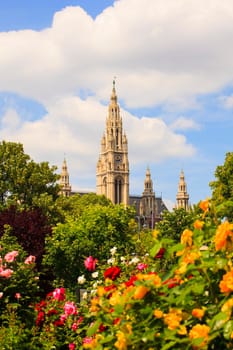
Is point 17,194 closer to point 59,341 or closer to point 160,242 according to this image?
point 59,341

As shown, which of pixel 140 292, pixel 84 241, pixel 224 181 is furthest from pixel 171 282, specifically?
pixel 224 181

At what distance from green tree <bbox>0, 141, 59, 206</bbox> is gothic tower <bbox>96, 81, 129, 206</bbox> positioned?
342ft

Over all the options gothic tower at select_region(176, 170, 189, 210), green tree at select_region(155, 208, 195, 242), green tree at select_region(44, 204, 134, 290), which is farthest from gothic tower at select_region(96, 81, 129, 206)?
green tree at select_region(44, 204, 134, 290)

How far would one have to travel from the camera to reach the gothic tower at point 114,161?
15688 cm

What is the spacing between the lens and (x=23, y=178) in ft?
162

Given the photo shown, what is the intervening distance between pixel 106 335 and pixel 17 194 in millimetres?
44759

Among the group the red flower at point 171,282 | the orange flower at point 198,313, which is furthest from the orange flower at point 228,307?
the red flower at point 171,282

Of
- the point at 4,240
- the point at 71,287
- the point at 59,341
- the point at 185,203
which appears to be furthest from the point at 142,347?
the point at 185,203

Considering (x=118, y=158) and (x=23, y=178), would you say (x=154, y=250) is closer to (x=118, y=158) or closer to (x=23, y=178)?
(x=23, y=178)

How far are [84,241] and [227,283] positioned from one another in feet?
71.6

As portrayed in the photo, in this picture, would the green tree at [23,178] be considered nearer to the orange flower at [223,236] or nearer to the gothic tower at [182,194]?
the orange flower at [223,236]

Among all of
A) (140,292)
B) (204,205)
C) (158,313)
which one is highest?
(204,205)

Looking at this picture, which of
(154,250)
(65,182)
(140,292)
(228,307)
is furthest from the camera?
(65,182)

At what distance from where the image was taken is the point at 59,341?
1066 centimetres
